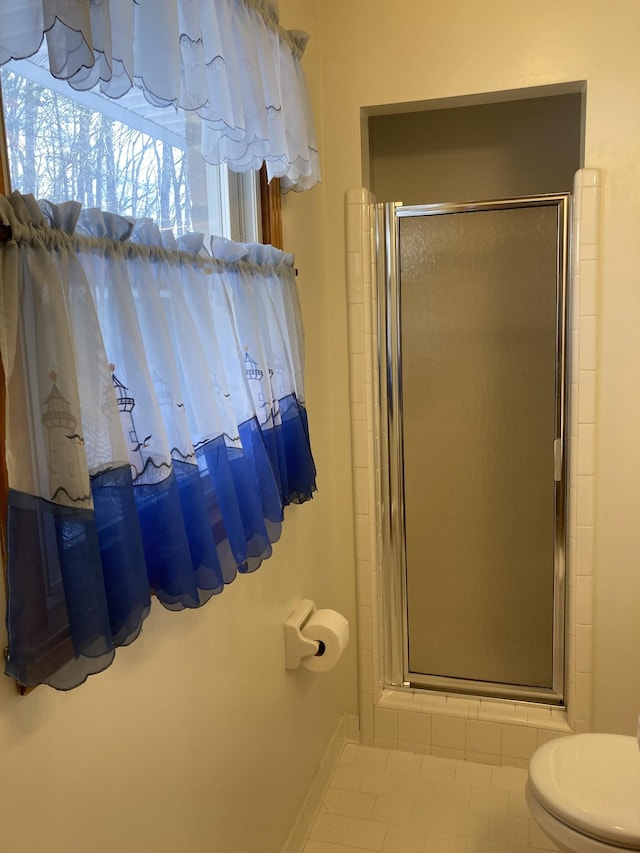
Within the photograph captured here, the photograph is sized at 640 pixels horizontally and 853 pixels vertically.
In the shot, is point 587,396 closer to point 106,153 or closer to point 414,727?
point 414,727

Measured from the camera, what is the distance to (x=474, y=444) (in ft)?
8.80

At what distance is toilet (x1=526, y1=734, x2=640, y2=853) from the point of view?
5.09ft

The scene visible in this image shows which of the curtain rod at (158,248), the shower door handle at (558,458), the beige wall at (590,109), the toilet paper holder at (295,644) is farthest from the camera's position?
the shower door handle at (558,458)

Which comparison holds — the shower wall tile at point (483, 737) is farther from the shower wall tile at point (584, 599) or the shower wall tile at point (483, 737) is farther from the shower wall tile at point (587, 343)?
the shower wall tile at point (587, 343)

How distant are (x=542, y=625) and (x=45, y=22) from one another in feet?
7.83

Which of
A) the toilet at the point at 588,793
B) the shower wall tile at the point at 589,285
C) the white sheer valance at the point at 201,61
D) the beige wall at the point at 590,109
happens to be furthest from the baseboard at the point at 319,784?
the white sheer valance at the point at 201,61

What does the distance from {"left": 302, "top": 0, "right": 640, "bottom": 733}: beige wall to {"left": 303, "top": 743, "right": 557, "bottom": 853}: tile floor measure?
16.8 inches

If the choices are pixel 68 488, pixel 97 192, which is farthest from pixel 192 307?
pixel 68 488

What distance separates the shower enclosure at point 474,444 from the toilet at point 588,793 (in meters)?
0.67

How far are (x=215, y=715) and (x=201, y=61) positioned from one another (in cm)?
129

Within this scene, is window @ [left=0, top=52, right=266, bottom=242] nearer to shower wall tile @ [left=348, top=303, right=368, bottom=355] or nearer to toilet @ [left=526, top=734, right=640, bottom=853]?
shower wall tile @ [left=348, top=303, right=368, bottom=355]

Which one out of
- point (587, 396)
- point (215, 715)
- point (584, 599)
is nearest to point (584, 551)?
point (584, 599)

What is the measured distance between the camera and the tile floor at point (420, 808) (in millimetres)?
2115

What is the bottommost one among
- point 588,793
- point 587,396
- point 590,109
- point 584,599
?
point 588,793
